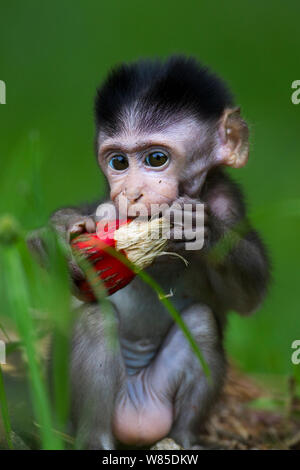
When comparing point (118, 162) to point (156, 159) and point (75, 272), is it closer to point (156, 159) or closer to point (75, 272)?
point (156, 159)

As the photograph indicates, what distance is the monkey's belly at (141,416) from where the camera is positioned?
14.1 ft

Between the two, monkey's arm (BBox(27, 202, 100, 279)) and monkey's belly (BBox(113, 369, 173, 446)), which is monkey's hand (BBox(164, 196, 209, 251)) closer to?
monkey's arm (BBox(27, 202, 100, 279))

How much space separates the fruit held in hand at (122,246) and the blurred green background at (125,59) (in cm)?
550

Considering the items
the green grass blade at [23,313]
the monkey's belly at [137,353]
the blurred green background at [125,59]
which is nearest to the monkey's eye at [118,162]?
the monkey's belly at [137,353]

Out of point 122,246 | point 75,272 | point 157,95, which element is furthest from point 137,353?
point 157,95

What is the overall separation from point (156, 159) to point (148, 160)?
43mm

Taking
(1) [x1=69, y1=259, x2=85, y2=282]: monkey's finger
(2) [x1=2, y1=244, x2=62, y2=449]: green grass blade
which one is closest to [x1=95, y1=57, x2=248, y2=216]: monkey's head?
(1) [x1=69, y1=259, x2=85, y2=282]: monkey's finger

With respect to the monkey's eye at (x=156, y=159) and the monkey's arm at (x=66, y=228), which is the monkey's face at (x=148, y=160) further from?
the monkey's arm at (x=66, y=228)

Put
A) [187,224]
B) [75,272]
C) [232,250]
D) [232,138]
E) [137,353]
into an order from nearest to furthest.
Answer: [75,272], [187,224], [232,250], [232,138], [137,353]

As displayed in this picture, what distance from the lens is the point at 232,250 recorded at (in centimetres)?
421

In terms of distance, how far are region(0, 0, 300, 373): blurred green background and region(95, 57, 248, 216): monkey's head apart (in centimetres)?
490

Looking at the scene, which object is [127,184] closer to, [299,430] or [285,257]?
[299,430]
